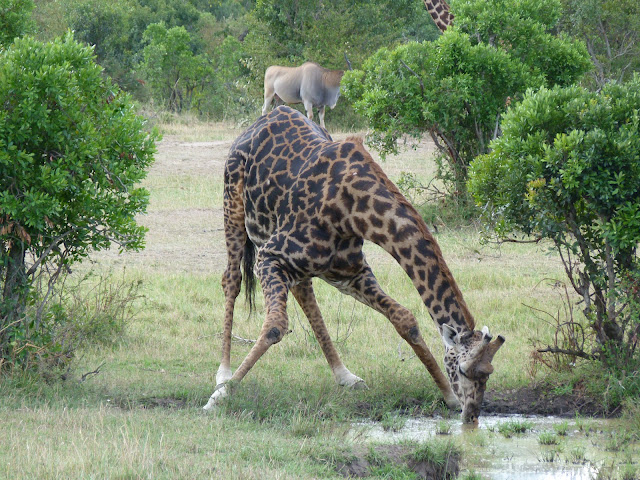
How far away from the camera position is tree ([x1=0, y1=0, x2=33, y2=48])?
802 centimetres

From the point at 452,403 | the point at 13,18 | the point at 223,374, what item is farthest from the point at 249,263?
the point at 13,18

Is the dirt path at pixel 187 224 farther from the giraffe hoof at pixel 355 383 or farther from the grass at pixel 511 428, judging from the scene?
the grass at pixel 511 428

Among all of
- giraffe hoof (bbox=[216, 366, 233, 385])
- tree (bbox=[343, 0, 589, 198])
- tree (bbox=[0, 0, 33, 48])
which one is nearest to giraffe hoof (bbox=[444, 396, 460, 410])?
giraffe hoof (bbox=[216, 366, 233, 385])

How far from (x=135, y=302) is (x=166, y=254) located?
2.20 metres

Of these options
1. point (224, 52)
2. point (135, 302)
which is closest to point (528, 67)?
point (135, 302)

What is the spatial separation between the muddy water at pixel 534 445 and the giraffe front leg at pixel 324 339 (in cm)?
82

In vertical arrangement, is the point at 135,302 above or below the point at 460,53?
below

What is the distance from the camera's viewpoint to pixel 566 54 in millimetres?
12422

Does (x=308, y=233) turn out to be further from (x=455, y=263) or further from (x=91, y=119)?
(x=455, y=263)

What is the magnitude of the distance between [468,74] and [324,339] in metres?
6.12

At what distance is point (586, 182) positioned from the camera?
236 inches

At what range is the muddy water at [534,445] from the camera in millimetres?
5086

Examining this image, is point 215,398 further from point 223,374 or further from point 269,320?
point 223,374

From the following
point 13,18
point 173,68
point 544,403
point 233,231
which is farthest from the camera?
point 173,68
